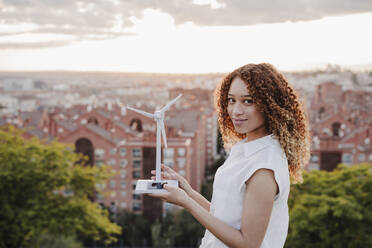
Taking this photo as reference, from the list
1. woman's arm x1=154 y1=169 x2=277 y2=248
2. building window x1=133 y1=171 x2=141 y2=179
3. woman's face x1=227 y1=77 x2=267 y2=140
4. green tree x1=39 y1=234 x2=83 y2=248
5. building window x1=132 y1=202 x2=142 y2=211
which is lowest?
building window x1=132 y1=202 x2=142 y2=211

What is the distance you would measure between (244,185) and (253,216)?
115mm

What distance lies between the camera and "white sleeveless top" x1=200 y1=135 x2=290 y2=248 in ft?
4.39

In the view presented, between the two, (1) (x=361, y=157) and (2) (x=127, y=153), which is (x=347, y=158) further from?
(2) (x=127, y=153)

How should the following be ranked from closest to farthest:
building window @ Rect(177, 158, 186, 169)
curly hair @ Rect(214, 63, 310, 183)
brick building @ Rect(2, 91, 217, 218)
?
curly hair @ Rect(214, 63, 310, 183)
building window @ Rect(177, 158, 186, 169)
brick building @ Rect(2, 91, 217, 218)

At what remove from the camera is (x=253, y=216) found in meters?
1.29

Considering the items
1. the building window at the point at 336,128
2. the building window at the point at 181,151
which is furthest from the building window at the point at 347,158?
the building window at the point at 181,151

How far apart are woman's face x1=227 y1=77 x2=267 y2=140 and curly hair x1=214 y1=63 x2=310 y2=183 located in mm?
17

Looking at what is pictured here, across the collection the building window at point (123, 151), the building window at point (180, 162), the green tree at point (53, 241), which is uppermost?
the building window at point (123, 151)

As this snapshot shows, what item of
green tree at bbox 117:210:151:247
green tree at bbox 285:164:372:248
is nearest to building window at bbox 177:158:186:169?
green tree at bbox 117:210:151:247

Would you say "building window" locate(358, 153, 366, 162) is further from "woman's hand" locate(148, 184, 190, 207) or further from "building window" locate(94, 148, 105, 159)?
"woman's hand" locate(148, 184, 190, 207)

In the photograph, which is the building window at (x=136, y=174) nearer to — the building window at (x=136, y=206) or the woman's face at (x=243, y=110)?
the building window at (x=136, y=206)

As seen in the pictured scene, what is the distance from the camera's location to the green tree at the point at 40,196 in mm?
8898

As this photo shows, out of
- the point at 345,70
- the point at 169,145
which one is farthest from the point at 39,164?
the point at 345,70

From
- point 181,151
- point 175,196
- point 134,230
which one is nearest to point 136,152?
point 181,151
